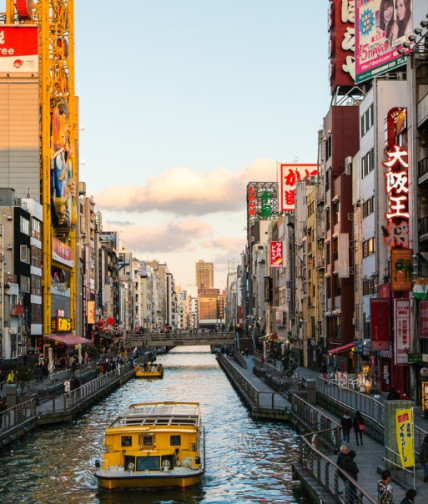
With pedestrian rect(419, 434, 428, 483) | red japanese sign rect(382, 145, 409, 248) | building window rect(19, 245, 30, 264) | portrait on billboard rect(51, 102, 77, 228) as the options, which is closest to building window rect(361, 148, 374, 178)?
red japanese sign rect(382, 145, 409, 248)

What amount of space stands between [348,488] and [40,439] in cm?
2909

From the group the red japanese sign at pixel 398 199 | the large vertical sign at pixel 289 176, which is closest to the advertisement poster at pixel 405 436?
the red japanese sign at pixel 398 199

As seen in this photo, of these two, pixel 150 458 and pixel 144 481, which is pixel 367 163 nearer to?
pixel 150 458

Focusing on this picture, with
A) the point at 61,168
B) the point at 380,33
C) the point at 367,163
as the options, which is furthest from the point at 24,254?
the point at 380,33

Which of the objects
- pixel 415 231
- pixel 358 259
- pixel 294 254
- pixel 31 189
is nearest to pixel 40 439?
pixel 415 231

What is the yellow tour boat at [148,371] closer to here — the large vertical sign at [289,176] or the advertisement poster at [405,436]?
the large vertical sign at [289,176]

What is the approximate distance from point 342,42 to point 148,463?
63924 mm

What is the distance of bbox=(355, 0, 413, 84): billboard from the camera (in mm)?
68312

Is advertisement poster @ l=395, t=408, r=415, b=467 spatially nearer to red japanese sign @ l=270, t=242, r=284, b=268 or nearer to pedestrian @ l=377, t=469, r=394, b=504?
pedestrian @ l=377, t=469, r=394, b=504

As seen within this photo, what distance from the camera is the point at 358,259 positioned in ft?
267

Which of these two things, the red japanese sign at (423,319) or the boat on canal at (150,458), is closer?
the boat on canal at (150,458)

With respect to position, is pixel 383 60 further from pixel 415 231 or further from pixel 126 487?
pixel 126 487

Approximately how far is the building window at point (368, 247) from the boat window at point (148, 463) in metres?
40.5

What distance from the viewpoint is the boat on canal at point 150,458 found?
118 ft
